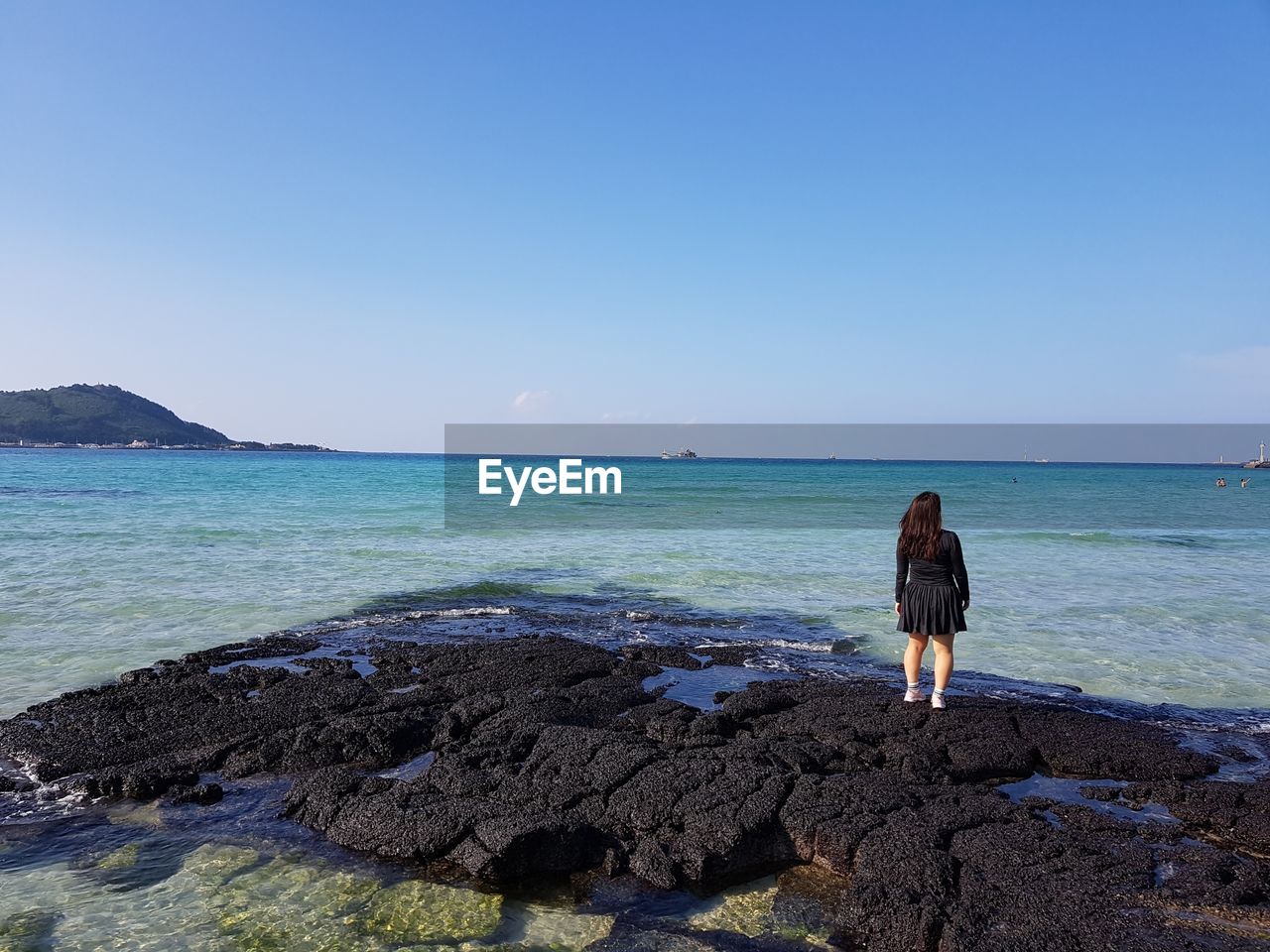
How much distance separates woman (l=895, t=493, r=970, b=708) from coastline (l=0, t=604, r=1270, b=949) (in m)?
0.67

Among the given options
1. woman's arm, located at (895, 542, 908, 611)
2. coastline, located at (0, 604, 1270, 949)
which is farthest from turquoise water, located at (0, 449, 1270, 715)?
woman's arm, located at (895, 542, 908, 611)

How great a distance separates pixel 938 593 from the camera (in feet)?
26.3

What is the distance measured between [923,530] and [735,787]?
3.46m

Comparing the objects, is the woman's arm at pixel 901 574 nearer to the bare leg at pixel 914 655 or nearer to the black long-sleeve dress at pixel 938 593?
the black long-sleeve dress at pixel 938 593

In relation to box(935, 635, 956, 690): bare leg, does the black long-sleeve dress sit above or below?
above

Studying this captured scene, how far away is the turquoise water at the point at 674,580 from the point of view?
440 inches

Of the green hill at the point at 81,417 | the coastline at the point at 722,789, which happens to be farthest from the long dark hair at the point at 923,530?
the green hill at the point at 81,417

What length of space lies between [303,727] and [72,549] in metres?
17.5

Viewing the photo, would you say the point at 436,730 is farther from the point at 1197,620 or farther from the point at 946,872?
the point at 1197,620

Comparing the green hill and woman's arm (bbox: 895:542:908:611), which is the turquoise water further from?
the green hill

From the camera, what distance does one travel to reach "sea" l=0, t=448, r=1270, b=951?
15.5 ft

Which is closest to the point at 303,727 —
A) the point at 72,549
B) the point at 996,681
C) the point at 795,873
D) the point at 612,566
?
the point at 795,873

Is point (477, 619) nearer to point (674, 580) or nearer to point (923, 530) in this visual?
point (674, 580)

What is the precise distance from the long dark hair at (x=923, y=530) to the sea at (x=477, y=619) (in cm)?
174
